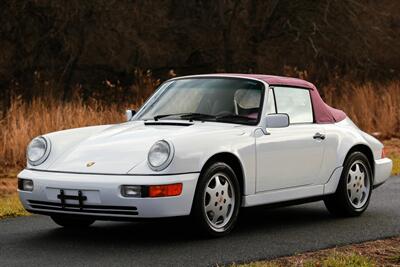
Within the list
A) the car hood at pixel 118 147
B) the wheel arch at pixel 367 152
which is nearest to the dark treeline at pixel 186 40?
the wheel arch at pixel 367 152

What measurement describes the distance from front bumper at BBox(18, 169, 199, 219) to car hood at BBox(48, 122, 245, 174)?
11 centimetres

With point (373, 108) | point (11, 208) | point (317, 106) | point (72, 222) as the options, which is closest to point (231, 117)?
point (317, 106)

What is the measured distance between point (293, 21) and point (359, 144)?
56.8 ft

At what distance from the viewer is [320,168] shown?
887cm

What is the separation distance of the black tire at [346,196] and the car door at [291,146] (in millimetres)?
429

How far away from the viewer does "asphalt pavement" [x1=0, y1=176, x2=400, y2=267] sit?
6.99 m

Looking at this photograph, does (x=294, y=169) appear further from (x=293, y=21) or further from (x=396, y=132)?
(x=293, y=21)

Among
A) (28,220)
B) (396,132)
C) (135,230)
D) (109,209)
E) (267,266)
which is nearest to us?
(267,266)

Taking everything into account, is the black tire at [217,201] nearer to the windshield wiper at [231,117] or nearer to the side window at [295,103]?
the windshield wiper at [231,117]

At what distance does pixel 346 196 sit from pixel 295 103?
1066 mm

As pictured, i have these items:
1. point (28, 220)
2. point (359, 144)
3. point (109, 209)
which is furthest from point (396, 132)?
point (109, 209)

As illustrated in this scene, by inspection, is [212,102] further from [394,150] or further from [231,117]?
[394,150]

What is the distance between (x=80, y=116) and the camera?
1569cm

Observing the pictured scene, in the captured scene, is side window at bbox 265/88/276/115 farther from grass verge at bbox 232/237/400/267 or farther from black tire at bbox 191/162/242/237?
grass verge at bbox 232/237/400/267
